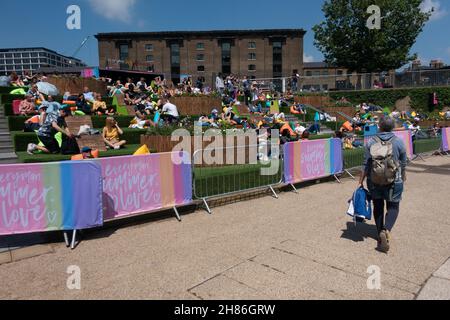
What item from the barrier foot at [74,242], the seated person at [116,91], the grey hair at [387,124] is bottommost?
the barrier foot at [74,242]

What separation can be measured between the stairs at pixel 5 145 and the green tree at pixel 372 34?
1533 inches

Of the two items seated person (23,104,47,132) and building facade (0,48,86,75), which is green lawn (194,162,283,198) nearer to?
seated person (23,104,47,132)

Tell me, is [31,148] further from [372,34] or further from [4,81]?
[372,34]

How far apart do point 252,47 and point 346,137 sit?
209ft

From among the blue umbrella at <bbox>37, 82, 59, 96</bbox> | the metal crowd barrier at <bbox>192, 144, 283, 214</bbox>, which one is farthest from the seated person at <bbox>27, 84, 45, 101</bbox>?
the metal crowd barrier at <bbox>192, 144, 283, 214</bbox>

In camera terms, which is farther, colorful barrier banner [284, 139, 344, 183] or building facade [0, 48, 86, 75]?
building facade [0, 48, 86, 75]

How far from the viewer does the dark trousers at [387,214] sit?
4.92 meters

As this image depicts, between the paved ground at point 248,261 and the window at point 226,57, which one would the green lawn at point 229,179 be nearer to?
the paved ground at point 248,261

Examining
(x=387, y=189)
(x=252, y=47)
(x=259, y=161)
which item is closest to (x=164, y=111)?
(x=259, y=161)

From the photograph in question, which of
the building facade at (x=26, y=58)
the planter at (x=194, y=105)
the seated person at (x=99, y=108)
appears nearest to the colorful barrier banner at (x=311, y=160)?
the planter at (x=194, y=105)

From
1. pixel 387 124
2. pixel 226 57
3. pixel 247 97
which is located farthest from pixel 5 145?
pixel 226 57

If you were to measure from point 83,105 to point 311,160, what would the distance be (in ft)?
29.8

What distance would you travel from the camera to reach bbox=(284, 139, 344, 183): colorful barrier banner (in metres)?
9.06

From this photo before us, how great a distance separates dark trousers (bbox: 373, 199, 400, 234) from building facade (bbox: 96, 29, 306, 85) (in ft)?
230
